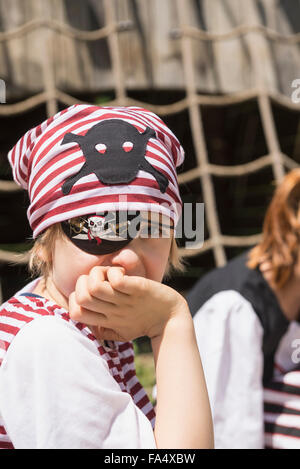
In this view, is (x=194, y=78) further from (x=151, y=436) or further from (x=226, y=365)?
(x=151, y=436)

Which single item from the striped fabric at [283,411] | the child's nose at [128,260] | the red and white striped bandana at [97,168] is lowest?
the striped fabric at [283,411]

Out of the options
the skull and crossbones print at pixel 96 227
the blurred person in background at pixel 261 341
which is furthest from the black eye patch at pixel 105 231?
the blurred person in background at pixel 261 341

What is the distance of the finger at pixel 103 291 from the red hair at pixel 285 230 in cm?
81

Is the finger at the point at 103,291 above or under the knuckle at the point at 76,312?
above

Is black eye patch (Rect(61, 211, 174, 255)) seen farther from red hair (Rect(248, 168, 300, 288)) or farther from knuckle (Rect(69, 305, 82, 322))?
red hair (Rect(248, 168, 300, 288))

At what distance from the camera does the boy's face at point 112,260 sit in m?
0.67

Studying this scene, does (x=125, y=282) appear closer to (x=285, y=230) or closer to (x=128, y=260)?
(x=128, y=260)

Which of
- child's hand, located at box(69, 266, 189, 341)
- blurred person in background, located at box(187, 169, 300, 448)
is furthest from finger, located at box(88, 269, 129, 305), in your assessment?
blurred person in background, located at box(187, 169, 300, 448)

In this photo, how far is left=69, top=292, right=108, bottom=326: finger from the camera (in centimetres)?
64

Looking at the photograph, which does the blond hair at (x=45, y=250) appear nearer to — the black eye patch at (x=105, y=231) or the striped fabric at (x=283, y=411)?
the black eye patch at (x=105, y=231)

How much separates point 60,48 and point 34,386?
9.31 feet

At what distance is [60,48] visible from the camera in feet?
10.2

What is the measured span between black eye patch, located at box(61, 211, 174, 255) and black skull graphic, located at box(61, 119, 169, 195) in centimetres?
4

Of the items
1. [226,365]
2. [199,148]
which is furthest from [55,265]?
[199,148]
